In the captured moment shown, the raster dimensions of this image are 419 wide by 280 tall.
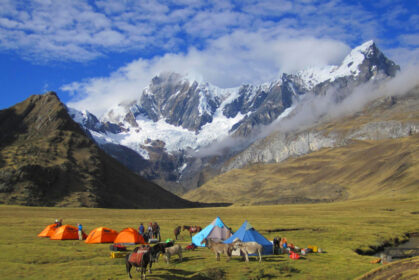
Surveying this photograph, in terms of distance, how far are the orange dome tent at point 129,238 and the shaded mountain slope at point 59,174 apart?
111423 mm

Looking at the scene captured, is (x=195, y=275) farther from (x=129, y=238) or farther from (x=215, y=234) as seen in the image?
(x=129, y=238)

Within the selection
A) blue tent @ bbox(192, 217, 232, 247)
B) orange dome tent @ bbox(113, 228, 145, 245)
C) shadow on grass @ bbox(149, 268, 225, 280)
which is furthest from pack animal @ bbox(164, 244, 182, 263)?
orange dome tent @ bbox(113, 228, 145, 245)

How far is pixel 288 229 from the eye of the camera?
6203 cm

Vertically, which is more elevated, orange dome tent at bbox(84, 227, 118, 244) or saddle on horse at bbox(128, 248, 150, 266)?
orange dome tent at bbox(84, 227, 118, 244)

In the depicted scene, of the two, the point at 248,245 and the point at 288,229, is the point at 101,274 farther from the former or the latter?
the point at 288,229

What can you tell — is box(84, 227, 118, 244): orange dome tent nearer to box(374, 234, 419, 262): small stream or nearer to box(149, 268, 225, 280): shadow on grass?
box(149, 268, 225, 280): shadow on grass

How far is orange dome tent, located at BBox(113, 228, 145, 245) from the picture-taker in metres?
42.2

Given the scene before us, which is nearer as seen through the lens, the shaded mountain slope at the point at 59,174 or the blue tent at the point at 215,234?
the blue tent at the point at 215,234

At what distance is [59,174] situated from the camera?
161 meters

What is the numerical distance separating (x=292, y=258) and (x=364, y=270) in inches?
249

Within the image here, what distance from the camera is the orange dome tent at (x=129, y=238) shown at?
42.2 meters

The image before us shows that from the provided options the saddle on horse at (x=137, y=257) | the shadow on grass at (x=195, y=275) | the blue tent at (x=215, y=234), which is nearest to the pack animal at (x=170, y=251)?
the shadow on grass at (x=195, y=275)

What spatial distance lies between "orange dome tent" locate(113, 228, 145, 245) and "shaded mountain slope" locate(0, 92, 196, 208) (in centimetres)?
11142

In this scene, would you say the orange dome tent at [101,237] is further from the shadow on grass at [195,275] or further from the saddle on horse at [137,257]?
the saddle on horse at [137,257]
